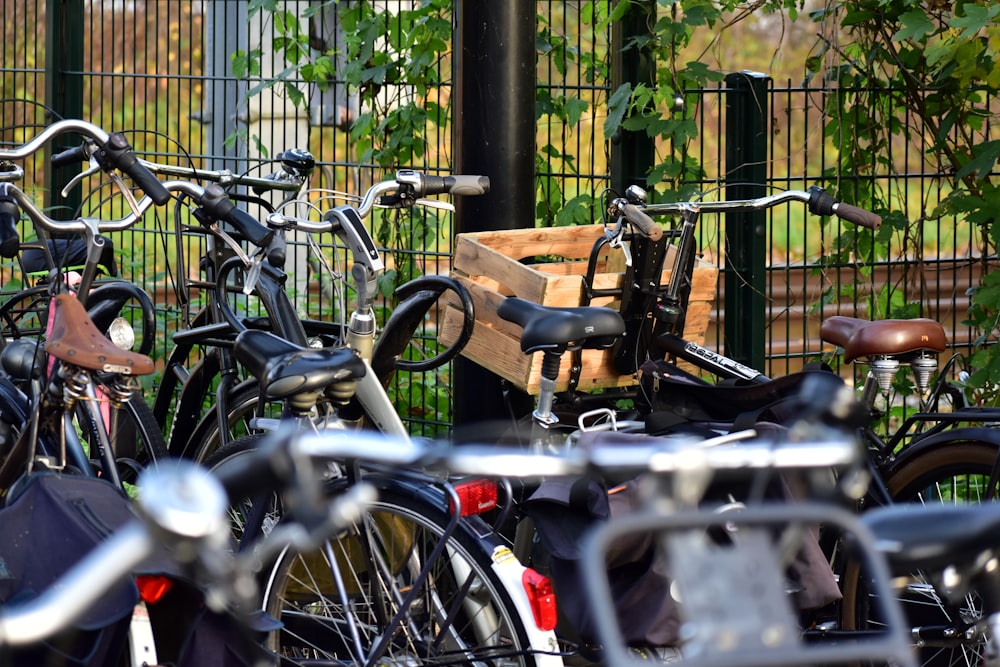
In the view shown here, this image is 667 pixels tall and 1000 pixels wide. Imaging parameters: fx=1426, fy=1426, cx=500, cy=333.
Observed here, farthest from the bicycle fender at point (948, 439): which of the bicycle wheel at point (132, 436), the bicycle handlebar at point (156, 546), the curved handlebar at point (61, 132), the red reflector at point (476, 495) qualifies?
the bicycle handlebar at point (156, 546)

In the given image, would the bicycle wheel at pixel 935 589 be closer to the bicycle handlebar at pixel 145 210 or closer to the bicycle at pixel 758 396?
the bicycle at pixel 758 396

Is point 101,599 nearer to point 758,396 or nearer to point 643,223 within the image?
point 758,396

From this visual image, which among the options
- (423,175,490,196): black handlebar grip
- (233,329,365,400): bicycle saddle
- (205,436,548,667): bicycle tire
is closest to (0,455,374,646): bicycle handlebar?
(233,329,365,400): bicycle saddle

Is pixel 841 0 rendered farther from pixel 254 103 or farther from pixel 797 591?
pixel 254 103

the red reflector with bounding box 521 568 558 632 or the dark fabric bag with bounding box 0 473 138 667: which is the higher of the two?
the dark fabric bag with bounding box 0 473 138 667

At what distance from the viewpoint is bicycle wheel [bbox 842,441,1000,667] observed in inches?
134

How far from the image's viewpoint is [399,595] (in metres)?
3.05

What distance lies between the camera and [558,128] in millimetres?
6055

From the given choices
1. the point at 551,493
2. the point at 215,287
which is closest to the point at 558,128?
the point at 215,287

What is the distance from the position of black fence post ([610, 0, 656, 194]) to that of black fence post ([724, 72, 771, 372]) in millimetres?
311

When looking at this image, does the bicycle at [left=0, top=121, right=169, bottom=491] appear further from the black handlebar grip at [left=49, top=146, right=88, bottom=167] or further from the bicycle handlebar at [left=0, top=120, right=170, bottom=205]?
the black handlebar grip at [left=49, top=146, right=88, bottom=167]

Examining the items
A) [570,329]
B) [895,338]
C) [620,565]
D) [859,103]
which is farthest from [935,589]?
[859,103]

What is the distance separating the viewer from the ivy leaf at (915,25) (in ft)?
14.8

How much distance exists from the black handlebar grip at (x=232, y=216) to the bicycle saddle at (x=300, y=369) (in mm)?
676
